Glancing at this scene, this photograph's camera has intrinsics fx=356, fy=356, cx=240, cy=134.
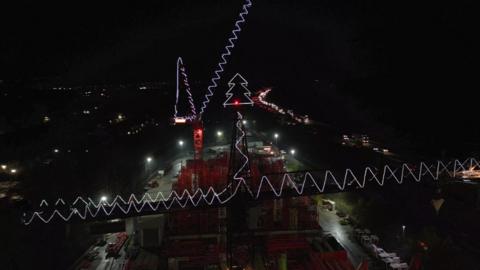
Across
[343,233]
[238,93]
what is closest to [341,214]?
[343,233]

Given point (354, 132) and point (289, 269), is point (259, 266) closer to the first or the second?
point (289, 269)

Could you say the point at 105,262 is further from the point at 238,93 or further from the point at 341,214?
the point at 341,214

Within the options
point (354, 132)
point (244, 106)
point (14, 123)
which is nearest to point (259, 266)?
point (244, 106)

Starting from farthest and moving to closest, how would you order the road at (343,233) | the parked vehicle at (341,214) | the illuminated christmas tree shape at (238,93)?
the parked vehicle at (341,214) < the road at (343,233) < the illuminated christmas tree shape at (238,93)

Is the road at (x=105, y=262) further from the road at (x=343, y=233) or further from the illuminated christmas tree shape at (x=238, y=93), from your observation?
the road at (x=343, y=233)

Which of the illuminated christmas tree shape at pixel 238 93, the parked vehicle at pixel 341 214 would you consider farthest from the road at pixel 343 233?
the illuminated christmas tree shape at pixel 238 93

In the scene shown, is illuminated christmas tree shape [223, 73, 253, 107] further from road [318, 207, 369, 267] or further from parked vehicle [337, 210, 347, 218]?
parked vehicle [337, 210, 347, 218]

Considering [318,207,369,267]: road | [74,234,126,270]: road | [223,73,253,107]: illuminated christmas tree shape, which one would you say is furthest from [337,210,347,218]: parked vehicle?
[74,234,126,270]: road
